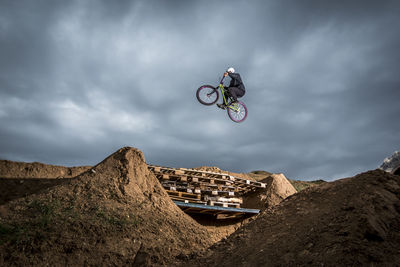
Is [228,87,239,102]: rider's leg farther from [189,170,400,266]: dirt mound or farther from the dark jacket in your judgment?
[189,170,400,266]: dirt mound

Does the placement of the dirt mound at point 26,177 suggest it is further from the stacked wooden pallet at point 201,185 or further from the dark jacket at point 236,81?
the dark jacket at point 236,81

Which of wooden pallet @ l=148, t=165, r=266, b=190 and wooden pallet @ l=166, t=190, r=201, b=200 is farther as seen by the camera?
wooden pallet @ l=166, t=190, r=201, b=200

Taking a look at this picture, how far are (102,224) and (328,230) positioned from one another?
532 cm

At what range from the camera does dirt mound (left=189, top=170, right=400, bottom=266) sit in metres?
4.39

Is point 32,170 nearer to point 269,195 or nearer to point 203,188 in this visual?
point 203,188

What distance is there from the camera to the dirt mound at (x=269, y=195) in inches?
600

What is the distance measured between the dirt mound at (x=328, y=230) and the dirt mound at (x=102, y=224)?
77.0 inches

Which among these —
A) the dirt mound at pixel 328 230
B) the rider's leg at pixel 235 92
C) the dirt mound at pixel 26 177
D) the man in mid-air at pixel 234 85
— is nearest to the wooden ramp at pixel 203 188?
the man in mid-air at pixel 234 85

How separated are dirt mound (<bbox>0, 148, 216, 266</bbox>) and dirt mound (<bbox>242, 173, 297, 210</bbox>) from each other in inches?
284

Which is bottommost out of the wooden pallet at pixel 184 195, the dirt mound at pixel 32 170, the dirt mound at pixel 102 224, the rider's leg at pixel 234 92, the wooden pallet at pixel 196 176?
the dirt mound at pixel 102 224

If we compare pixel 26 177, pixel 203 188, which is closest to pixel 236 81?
pixel 203 188

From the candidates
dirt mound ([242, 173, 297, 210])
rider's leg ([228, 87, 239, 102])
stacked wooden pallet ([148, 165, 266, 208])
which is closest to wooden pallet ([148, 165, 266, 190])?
stacked wooden pallet ([148, 165, 266, 208])

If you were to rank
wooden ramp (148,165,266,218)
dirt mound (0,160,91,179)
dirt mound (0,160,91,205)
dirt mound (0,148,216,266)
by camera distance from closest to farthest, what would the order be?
dirt mound (0,148,216,266) → wooden ramp (148,165,266,218) → dirt mound (0,160,91,205) → dirt mound (0,160,91,179)

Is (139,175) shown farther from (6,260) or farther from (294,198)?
(294,198)
